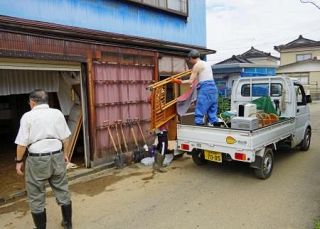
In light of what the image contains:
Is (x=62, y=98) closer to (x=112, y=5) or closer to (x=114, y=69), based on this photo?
(x=114, y=69)

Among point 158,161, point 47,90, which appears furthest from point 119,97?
point 158,161

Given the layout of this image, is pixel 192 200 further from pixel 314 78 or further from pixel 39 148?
pixel 314 78

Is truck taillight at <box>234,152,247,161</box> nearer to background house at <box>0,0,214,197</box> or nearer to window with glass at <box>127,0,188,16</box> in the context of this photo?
background house at <box>0,0,214,197</box>

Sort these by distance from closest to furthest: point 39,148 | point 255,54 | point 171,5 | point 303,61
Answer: point 39,148 < point 171,5 < point 303,61 < point 255,54

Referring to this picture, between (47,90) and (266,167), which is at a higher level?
(47,90)

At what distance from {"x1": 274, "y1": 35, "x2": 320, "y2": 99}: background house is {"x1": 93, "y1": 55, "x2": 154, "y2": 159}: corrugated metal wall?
29.3m

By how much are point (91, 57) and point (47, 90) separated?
1.55 metres

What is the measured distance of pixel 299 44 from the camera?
41.7 meters

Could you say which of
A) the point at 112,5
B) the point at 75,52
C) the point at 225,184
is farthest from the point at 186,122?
the point at 112,5

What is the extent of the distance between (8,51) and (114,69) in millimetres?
2893

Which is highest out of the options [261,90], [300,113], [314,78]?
[314,78]

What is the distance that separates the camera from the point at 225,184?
20.7ft

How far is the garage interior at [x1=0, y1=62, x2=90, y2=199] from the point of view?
6.50m

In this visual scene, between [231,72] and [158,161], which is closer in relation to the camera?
[158,161]
